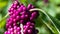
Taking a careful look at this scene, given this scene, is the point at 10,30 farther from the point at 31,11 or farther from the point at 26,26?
the point at 31,11

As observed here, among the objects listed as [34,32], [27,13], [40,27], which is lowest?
[40,27]

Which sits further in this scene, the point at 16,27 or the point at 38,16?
the point at 38,16

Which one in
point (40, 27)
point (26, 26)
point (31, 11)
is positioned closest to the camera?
A: point (26, 26)

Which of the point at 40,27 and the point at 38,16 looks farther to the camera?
the point at 40,27

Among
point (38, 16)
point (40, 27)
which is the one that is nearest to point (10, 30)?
point (38, 16)

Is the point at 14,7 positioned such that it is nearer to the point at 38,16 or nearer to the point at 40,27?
the point at 38,16

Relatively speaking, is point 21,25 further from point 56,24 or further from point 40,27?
point 40,27

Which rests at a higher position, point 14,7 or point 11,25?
point 14,7

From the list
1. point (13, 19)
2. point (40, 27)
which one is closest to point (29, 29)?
point (13, 19)

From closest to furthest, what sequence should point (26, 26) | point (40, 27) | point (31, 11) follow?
point (26, 26), point (31, 11), point (40, 27)
